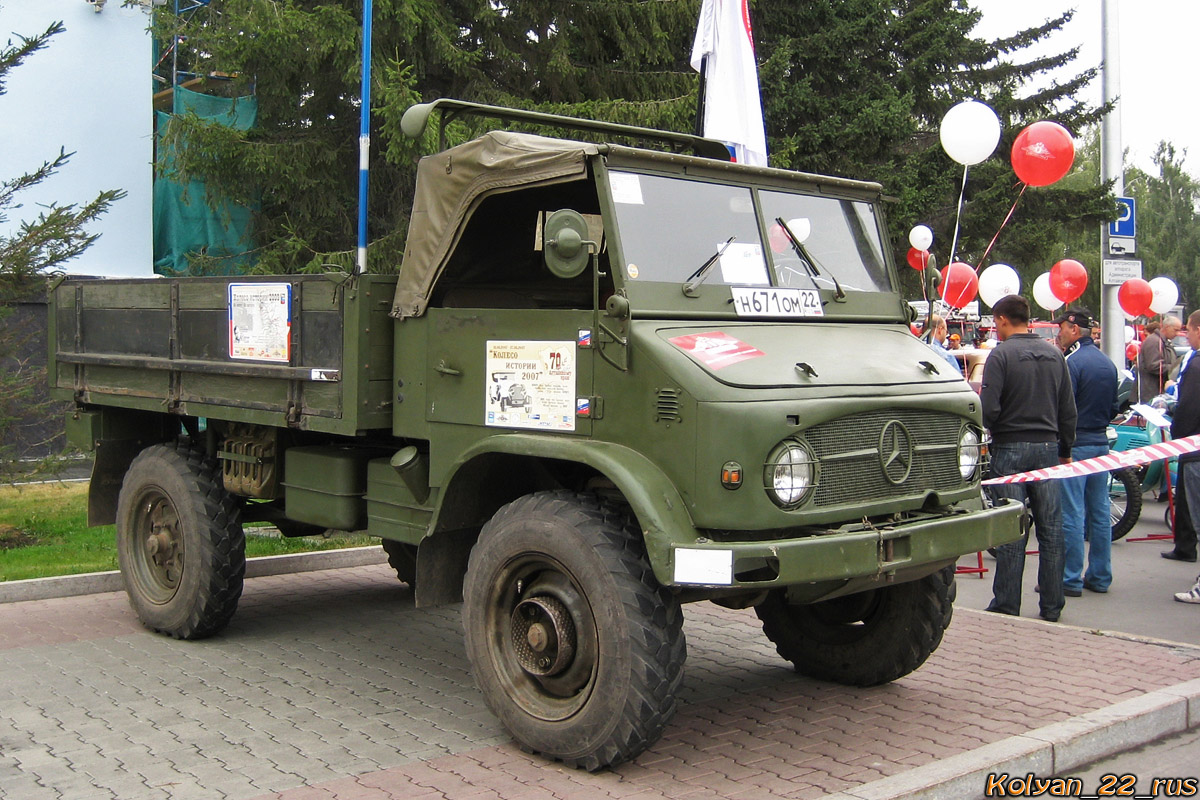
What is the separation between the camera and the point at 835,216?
6.05m

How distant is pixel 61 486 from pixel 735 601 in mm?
9700

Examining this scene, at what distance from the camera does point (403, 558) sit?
814 cm

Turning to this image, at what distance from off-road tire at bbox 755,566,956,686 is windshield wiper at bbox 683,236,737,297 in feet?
4.80

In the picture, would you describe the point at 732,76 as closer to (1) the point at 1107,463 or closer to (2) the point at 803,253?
(1) the point at 1107,463

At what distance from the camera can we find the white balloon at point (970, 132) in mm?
11664

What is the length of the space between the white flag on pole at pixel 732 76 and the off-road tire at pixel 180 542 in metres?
5.89

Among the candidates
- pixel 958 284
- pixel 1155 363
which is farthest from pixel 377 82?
pixel 1155 363

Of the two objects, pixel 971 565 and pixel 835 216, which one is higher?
pixel 835 216

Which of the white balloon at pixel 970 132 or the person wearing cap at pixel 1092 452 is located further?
the white balloon at pixel 970 132

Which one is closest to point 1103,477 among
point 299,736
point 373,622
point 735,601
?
point 735,601

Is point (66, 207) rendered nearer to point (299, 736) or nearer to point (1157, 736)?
point (299, 736)

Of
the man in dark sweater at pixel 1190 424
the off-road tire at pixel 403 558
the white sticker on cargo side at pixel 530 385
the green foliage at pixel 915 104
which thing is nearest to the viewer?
the white sticker on cargo side at pixel 530 385

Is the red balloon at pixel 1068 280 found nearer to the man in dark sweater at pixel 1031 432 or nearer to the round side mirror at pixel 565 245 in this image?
the man in dark sweater at pixel 1031 432

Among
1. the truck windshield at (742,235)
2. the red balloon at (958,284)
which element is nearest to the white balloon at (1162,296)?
the red balloon at (958,284)
